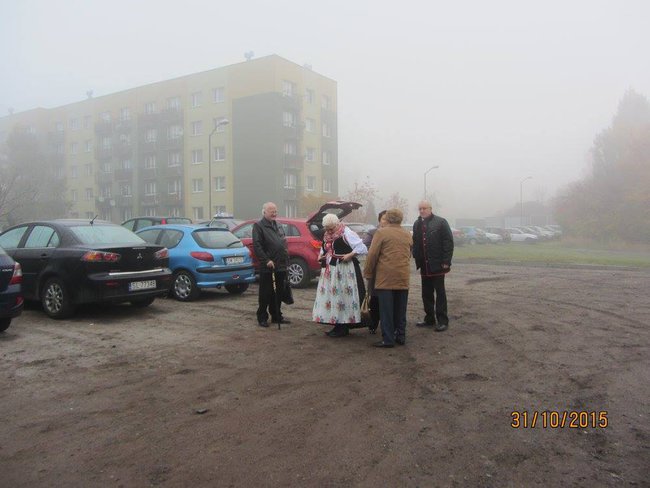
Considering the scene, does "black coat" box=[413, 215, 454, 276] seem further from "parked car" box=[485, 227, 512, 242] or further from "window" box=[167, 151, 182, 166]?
"window" box=[167, 151, 182, 166]

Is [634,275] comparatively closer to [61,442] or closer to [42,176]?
[61,442]

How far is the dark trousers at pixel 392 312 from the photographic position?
628 cm

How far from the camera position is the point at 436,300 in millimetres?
7410

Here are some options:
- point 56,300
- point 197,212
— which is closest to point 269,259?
point 56,300

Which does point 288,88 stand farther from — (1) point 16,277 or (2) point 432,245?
(1) point 16,277

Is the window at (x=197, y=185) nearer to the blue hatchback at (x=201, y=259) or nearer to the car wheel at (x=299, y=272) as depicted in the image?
the car wheel at (x=299, y=272)

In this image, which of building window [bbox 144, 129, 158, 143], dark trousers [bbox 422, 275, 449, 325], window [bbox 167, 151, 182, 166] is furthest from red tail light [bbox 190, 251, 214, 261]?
building window [bbox 144, 129, 158, 143]

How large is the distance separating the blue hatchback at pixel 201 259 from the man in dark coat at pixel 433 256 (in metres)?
4.01

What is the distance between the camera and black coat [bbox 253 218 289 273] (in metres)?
7.42

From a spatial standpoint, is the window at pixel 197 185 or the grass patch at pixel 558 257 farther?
the window at pixel 197 185

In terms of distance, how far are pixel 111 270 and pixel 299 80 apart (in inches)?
1640
